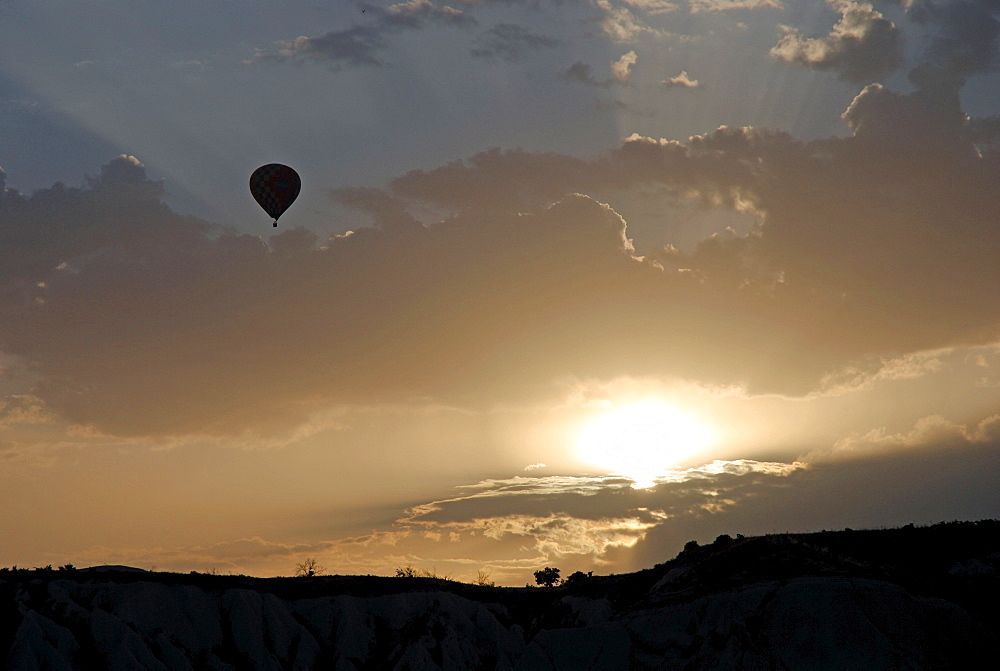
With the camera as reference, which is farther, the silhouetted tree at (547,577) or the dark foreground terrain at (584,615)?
the silhouetted tree at (547,577)

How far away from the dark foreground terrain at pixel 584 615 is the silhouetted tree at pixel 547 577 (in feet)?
109

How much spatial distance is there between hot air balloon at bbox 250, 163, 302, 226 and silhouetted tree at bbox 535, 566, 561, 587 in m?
58.3

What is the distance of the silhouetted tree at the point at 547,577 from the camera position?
118 meters

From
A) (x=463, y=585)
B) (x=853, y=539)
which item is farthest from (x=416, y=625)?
(x=853, y=539)

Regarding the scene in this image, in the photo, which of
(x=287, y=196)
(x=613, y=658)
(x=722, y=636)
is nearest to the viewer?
(x=722, y=636)

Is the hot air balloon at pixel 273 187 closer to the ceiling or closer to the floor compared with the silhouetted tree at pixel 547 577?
closer to the ceiling

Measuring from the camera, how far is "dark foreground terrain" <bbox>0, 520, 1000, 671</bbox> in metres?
57.6

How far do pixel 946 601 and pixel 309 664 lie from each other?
51006 millimetres

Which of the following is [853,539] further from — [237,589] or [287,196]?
[287,196]

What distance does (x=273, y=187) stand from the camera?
9962 cm

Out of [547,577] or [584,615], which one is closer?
[584,615]

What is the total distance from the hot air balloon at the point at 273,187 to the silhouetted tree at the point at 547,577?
58341 mm

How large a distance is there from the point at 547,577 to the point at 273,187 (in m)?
62.5

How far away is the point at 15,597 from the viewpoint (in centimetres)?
7025
